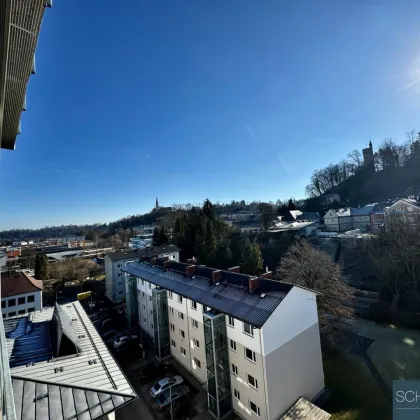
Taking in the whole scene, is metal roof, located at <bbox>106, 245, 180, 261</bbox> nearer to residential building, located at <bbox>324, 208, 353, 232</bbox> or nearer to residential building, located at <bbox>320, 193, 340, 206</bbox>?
residential building, located at <bbox>324, 208, 353, 232</bbox>

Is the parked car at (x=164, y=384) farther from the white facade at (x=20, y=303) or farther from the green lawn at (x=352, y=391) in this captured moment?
the white facade at (x=20, y=303)

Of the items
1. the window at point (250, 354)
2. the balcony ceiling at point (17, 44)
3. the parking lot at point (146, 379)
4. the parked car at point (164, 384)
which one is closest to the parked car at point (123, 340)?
the parking lot at point (146, 379)

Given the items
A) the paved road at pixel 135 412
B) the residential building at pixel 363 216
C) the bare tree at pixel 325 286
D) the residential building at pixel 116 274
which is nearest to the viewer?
the paved road at pixel 135 412

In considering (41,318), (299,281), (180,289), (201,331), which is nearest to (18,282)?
(41,318)

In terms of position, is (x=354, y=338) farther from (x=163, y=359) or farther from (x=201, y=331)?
(x=163, y=359)

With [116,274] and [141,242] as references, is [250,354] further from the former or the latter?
[141,242]

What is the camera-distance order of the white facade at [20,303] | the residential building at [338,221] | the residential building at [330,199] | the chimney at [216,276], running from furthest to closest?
the residential building at [330,199] → the residential building at [338,221] → the white facade at [20,303] → the chimney at [216,276]

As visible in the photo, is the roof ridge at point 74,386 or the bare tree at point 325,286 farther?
the bare tree at point 325,286
